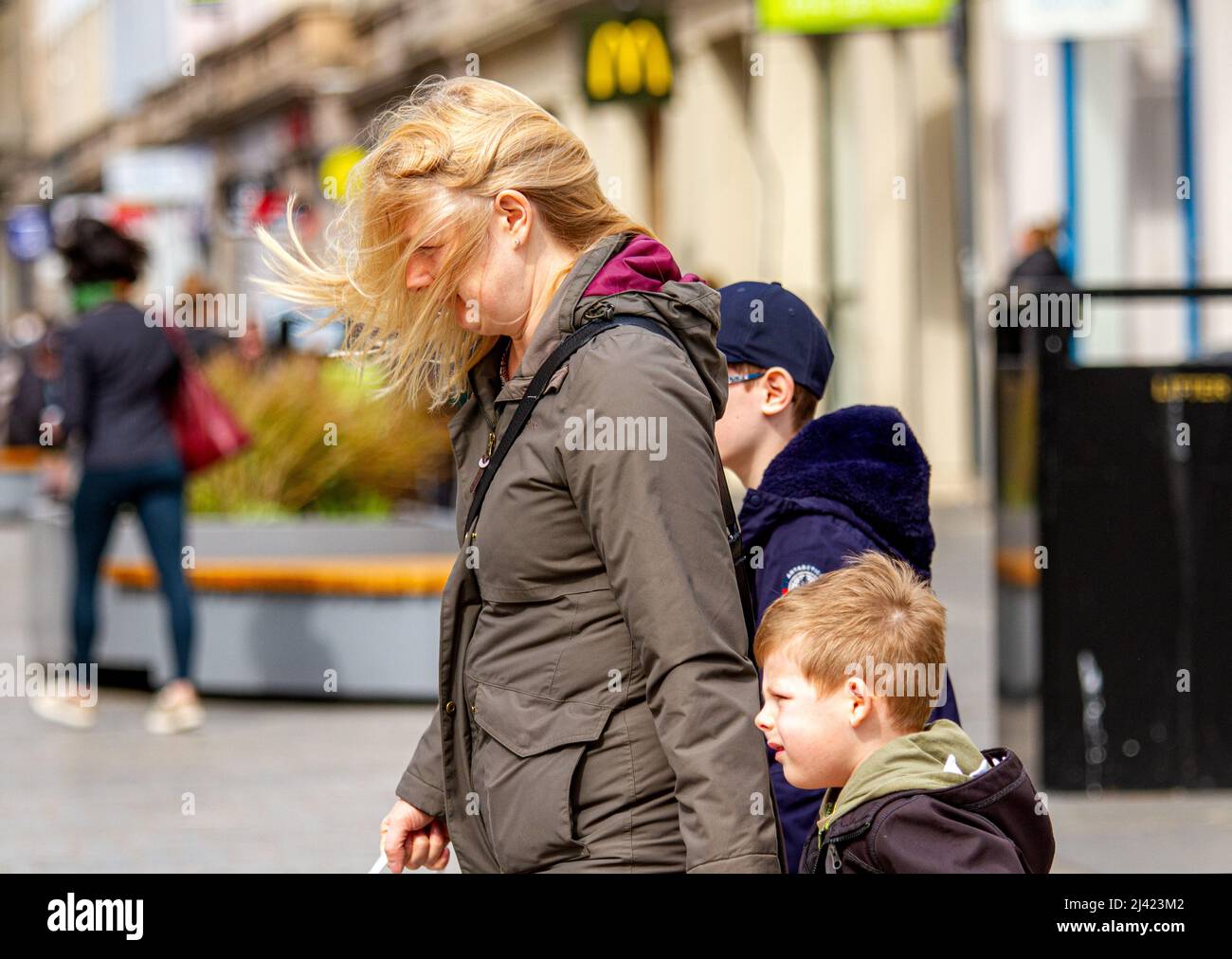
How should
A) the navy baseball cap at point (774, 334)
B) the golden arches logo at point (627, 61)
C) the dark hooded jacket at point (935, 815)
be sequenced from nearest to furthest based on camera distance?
the dark hooded jacket at point (935, 815) → the navy baseball cap at point (774, 334) → the golden arches logo at point (627, 61)

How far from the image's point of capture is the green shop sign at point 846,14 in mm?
16156

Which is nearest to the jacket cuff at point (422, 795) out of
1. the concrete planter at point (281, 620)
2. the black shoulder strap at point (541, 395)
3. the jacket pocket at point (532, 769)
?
the jacket pocket at point (532, 769)

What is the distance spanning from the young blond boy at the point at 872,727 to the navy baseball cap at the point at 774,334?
706mm

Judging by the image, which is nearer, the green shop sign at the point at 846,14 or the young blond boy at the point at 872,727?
the young blond boy at the point at 872,727

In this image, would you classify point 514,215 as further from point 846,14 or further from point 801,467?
point 846,14

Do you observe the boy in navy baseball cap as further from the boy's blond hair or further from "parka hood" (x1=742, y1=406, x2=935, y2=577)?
the boy's blond hair

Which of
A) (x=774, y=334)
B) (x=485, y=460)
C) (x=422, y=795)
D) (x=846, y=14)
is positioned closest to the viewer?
(x=485, y=460)

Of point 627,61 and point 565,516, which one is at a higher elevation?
point 627,61

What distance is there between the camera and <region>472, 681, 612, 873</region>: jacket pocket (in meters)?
2.36

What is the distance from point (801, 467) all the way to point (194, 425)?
5.72 metres
